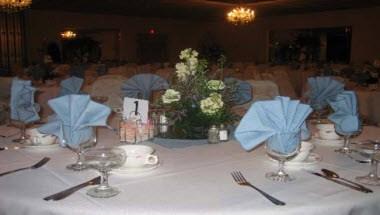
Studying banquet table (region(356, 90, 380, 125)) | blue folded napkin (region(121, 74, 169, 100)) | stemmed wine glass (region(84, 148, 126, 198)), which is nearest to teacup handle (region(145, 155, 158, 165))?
stemmed wine glass (region(84, 148, 126, 198))

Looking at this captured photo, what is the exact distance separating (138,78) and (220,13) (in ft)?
38.8

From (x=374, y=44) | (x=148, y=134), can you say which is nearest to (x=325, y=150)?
(x=148, y=134)

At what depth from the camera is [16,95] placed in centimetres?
225

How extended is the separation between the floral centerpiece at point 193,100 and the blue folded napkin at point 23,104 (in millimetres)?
691

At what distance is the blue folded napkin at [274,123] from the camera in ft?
4.94

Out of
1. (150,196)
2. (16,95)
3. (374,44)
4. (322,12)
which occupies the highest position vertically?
(322,12)

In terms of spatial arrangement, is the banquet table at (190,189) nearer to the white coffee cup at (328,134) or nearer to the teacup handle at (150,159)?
the teacup handle at (150,159)

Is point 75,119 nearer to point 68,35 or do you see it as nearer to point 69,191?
point 69,191

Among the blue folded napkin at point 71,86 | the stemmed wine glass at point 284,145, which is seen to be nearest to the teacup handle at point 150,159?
the stemmed wine glass at point 284,145

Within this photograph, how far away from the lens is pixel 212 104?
2057mm

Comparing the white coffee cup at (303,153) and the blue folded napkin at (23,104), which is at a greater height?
the blue folded napkin at (23,104)

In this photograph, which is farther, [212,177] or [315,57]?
[315,57]

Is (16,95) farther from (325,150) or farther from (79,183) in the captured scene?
(325,150)

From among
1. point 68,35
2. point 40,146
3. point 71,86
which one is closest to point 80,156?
point 40,146
